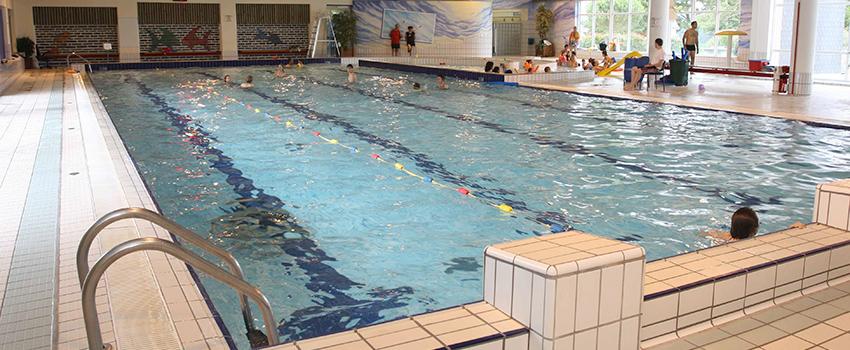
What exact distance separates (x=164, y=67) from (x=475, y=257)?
19065 mm

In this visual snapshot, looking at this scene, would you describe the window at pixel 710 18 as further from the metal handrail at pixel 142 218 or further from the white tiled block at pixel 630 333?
the metal handrail at pixel 142 218

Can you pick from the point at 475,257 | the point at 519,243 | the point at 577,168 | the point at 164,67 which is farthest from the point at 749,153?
the point at 164,67

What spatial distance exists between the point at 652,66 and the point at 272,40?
15.9 metres

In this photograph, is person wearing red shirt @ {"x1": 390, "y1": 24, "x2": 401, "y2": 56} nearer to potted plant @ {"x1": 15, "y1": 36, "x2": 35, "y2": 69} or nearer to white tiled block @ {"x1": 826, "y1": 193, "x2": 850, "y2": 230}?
potted plant @ {"x1": 15, "y1": 36, "x2": 35, "y2": 69}

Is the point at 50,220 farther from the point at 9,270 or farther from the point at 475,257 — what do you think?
the point at 475,257

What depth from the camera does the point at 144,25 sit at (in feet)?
78.8

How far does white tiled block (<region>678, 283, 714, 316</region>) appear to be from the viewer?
2568 mm

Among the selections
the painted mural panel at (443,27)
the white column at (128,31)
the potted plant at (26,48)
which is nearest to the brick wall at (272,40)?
the painted mural panel at (443,27)

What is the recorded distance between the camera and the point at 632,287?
221 centimetres

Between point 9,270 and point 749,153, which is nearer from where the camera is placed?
point 9,270

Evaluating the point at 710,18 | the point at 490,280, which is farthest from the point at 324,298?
the point at 710,18

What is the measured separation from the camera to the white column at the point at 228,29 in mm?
24719

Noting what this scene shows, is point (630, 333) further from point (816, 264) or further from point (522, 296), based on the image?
point (816, 264)

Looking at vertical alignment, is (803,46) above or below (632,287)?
above
